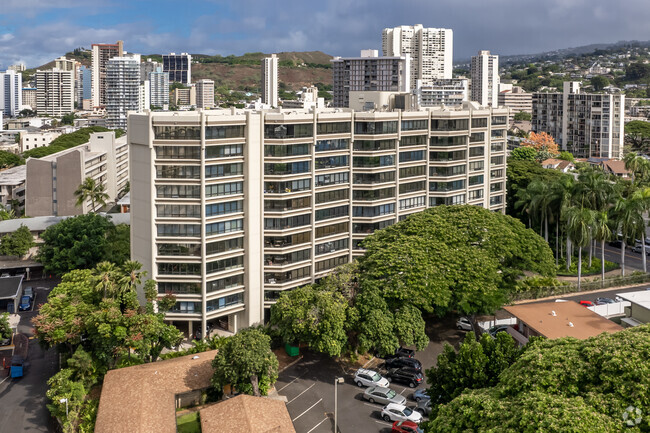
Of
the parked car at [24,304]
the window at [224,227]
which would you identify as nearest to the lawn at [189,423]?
the window at [224,227]

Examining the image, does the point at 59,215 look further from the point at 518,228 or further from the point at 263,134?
the point at 518,228

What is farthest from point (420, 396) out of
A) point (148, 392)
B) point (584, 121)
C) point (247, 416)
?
point (584, 121)

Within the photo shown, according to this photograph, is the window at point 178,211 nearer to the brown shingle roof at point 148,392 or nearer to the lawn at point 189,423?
the brown shingle roof at point 148,392

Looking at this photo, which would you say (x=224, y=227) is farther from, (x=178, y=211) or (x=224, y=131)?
(x=224, y=131)

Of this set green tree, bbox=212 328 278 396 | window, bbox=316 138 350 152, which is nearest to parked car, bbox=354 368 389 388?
green tree, bbox=212 328 278 396

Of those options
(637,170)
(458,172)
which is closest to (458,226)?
(458,172)
